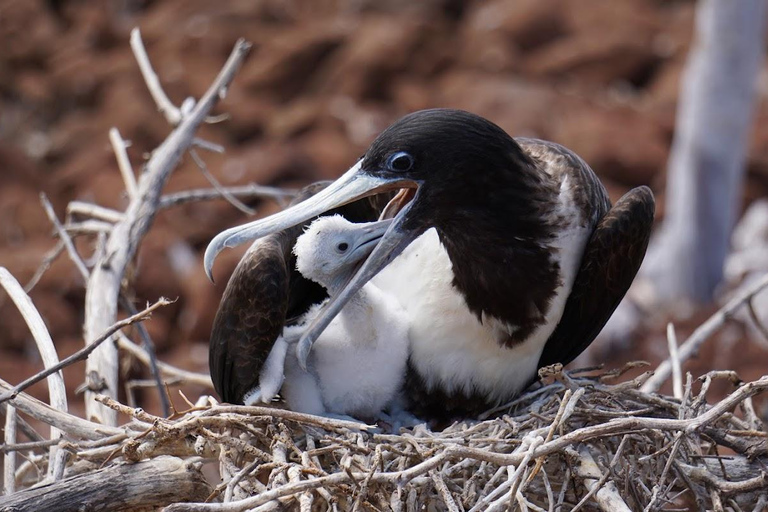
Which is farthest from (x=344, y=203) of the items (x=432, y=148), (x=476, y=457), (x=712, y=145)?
(x=712, y=145)

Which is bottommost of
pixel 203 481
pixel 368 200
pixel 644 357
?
pixel 644 357

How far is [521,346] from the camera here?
2730 mm

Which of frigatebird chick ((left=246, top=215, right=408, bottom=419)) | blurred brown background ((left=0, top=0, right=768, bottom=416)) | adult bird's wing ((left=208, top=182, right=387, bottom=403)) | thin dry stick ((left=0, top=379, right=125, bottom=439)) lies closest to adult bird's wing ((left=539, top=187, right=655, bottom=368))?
frigatebird chick ((left=246, top=215, right=408, bottom=419))

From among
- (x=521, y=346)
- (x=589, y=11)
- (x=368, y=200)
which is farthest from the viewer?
(x=589, y=11)

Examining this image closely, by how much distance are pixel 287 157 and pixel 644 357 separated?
249 centimetres

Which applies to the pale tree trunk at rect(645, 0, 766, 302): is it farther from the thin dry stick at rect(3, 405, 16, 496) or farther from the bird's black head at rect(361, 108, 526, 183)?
the thin dry stick at rect(3, 405, 16, 496)

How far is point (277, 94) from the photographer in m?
7.68

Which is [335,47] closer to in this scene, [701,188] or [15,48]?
[15,48]

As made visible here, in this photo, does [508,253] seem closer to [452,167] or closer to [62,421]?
[452,167]

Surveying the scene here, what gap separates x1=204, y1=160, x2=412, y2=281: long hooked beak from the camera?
2.40m

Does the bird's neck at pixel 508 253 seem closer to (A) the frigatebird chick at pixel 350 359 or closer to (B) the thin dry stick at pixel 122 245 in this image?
(A) the frigatebird chick at pixel 350 359

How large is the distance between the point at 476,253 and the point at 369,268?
0.80 ft

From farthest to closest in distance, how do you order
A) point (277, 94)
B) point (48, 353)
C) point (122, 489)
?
point (277, 94) < point (48, 353) < point (122, 489)

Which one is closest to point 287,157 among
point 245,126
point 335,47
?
point 245,126
